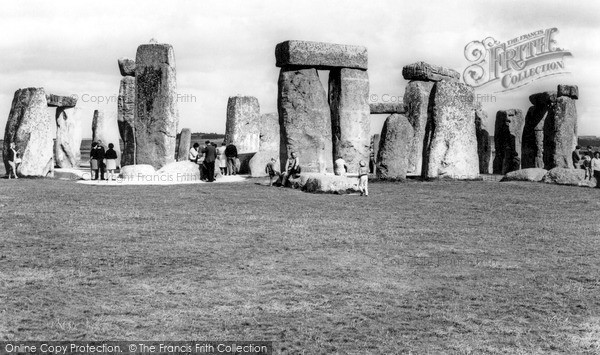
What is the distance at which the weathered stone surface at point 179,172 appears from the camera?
63.5ft

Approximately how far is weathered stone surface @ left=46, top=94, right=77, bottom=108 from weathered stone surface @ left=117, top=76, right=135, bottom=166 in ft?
12.7

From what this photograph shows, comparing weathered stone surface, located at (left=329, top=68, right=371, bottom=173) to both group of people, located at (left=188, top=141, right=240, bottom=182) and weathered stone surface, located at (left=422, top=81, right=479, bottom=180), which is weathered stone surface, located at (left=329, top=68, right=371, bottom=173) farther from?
group of people, located at (left=188, top=141, right=240, bottom=182)

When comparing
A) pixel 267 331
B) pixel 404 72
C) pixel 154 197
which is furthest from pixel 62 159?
pixel 267 331

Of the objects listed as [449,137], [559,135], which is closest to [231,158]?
[449,137]

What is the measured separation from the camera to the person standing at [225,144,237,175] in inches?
942

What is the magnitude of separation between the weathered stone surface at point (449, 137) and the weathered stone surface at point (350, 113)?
2.08 meters

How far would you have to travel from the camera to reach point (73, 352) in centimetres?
516

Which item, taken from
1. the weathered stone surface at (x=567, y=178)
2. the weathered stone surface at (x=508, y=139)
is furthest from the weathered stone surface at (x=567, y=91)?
the weathered stone surface at (x=567, y=178)

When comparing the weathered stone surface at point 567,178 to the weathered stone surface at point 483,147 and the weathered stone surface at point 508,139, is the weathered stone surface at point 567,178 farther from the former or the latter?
the weathered stone surface at point 483,147

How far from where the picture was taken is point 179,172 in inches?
779

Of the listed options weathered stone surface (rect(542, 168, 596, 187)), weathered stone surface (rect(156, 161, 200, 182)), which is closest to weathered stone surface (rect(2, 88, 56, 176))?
weathered stone surface (rect(156, 161, 200, 182))

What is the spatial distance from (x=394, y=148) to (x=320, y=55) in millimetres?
3132

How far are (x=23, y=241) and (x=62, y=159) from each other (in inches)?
769

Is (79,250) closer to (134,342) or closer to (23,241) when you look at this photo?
(23,241)
